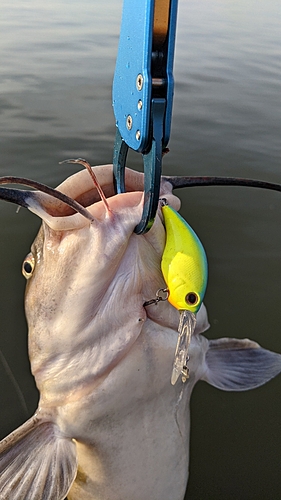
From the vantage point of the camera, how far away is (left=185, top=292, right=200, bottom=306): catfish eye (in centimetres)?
154

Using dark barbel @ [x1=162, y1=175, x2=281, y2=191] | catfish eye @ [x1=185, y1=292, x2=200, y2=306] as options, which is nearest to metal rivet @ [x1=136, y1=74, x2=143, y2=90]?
dark barbel @ [x1=162, y1=175, x2=281, y2=191]

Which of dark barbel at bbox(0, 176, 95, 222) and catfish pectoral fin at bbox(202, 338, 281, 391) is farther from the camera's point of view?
catfish pectoral fin at bbox(202, 338, 281, 391)

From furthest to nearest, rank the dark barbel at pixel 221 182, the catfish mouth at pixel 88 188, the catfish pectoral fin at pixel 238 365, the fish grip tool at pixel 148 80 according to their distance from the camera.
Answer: the catfish pectoral fin at pixel 238 365 → the dark barbel at pixel 221 182 → the catfish mouth at pixel 88 188 → the fish grip tool at pixel 148 80

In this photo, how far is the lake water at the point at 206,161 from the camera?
285cm

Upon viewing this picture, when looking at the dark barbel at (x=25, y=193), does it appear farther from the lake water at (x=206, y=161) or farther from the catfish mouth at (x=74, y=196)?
the lake water at (x=206, y=161)

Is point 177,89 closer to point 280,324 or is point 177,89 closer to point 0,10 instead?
point 280,324

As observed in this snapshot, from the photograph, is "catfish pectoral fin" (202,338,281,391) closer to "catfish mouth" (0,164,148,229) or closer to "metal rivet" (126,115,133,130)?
"catfish mouth" (0,164,148,229)

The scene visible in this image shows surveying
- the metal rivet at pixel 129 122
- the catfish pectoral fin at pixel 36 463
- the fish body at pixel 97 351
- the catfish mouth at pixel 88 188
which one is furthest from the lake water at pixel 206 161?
the metal rivet at pixel 129 122

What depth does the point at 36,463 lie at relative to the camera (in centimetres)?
172

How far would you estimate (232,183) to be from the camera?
1.59m

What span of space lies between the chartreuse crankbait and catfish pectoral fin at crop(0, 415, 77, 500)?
0.52m

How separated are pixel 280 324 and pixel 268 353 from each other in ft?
3.61

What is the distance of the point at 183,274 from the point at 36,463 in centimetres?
85

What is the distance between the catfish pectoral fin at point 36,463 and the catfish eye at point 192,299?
27.2 inches
